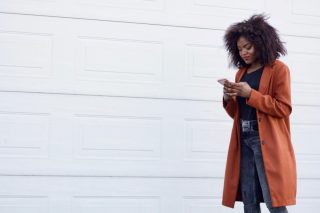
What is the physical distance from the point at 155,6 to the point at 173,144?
1.00 metres

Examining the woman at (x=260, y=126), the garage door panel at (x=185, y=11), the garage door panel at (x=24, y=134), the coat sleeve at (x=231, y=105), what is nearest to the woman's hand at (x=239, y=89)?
the woman at (x=260, y=126)

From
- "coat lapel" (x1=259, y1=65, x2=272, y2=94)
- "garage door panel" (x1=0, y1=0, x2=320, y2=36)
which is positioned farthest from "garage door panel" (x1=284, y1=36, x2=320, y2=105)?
"coat lapel" (x1=259, y1=65, x2=272, y2=94)

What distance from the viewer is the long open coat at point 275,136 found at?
8.04ft

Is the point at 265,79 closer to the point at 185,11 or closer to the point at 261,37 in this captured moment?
the point at 261,37

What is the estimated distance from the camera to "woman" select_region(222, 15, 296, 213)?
8.09 ft

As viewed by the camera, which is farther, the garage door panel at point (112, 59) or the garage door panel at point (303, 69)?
the garage door panel at point (303, 69)

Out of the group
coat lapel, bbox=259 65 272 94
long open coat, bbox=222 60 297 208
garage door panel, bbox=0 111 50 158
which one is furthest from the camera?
garage door panel, bbox=0 111 50 158

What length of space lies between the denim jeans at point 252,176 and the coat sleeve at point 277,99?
15 cm

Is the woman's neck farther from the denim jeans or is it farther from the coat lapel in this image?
the denim jeans

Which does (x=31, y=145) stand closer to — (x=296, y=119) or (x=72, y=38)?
(x=72, y=38)

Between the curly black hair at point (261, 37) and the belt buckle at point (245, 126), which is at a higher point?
the curly black hair at point (261, 37)

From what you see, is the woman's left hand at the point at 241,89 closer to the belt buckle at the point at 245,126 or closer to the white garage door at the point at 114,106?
the belt buckle at the point at 245,126

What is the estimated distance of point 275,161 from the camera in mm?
2461

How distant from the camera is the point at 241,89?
2.50 m
